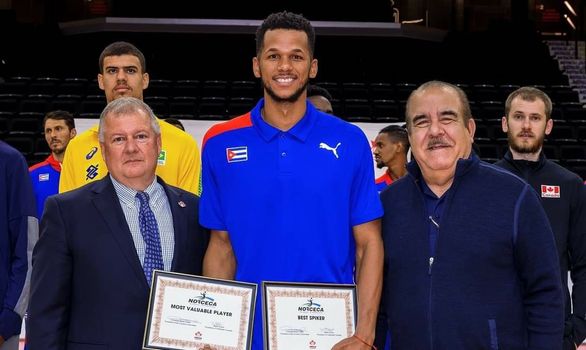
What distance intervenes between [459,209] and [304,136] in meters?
0.58

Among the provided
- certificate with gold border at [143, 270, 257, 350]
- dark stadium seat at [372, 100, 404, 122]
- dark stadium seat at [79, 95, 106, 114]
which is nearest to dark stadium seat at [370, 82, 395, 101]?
dark stadium seat at [372, 100, 404, 122]

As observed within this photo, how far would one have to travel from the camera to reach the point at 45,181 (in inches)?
234

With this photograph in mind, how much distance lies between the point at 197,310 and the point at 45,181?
3625 mm

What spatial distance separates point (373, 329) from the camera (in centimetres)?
264

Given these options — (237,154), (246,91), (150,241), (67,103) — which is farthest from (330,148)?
(246,91)

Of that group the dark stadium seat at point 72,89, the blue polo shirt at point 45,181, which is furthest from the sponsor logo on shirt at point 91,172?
the dark stadium seat at point 72,89

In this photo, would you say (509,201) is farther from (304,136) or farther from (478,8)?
(478,8)

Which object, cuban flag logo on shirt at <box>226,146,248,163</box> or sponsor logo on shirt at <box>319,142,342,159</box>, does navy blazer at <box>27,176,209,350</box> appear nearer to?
cuban flag logo on shirt at <box>226,146,248,163</box>

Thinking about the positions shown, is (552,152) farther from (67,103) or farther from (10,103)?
(10,103)

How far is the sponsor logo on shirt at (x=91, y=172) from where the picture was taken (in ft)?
11.9

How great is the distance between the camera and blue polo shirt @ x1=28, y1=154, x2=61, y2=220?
5871 mm

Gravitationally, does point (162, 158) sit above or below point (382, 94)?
below

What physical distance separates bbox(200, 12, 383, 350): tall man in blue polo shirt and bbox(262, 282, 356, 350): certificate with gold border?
0.25 feet

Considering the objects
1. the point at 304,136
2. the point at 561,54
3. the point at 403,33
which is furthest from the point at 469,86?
the point at 304,136
